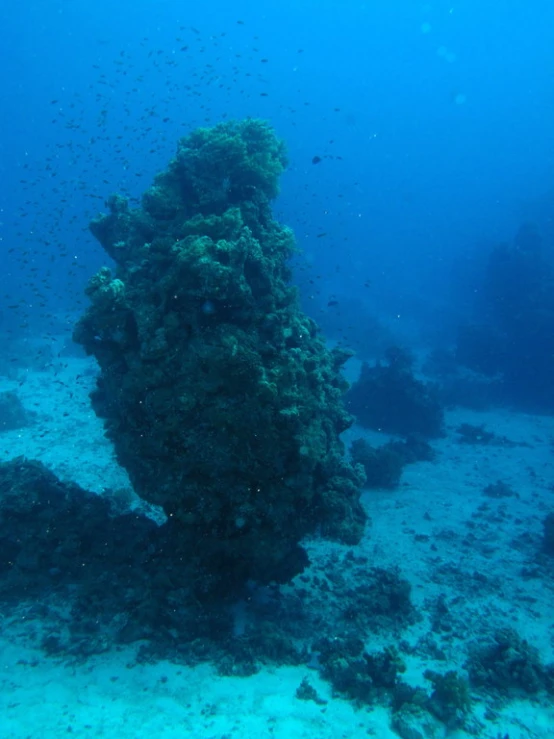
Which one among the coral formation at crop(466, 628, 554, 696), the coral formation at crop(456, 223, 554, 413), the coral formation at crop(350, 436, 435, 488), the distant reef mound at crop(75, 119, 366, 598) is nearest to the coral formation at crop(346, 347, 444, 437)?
the coral formation at crop(350, 436, 435, 488)

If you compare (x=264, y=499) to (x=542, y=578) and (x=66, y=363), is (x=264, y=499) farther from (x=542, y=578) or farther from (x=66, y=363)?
(x=66, y=363)

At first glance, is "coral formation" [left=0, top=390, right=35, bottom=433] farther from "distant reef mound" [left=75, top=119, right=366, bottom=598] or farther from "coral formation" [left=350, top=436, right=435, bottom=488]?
"coral formation" [left=350, top=436, right=435, bottom=488]

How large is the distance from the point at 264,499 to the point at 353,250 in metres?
90.5

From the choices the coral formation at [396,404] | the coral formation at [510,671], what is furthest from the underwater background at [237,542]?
the coral formation at [396,404]

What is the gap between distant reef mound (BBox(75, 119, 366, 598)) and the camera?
687 centimetres

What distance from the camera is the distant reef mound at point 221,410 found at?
6867mm

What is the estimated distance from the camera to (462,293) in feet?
163

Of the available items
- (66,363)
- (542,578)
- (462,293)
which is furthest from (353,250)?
(542,578)

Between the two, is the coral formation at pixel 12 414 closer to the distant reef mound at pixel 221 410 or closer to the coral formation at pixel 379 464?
the distant reef mound at pixel 221 410

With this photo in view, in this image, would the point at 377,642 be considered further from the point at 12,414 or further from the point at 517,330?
the point at 517,330

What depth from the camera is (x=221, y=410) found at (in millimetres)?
6797

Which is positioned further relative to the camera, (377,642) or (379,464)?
(379,464)

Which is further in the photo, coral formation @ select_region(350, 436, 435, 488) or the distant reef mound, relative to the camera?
coral formation @ select_region(350, 436, 435, 488)

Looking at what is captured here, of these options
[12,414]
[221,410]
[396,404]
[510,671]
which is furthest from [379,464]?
[12,414]
